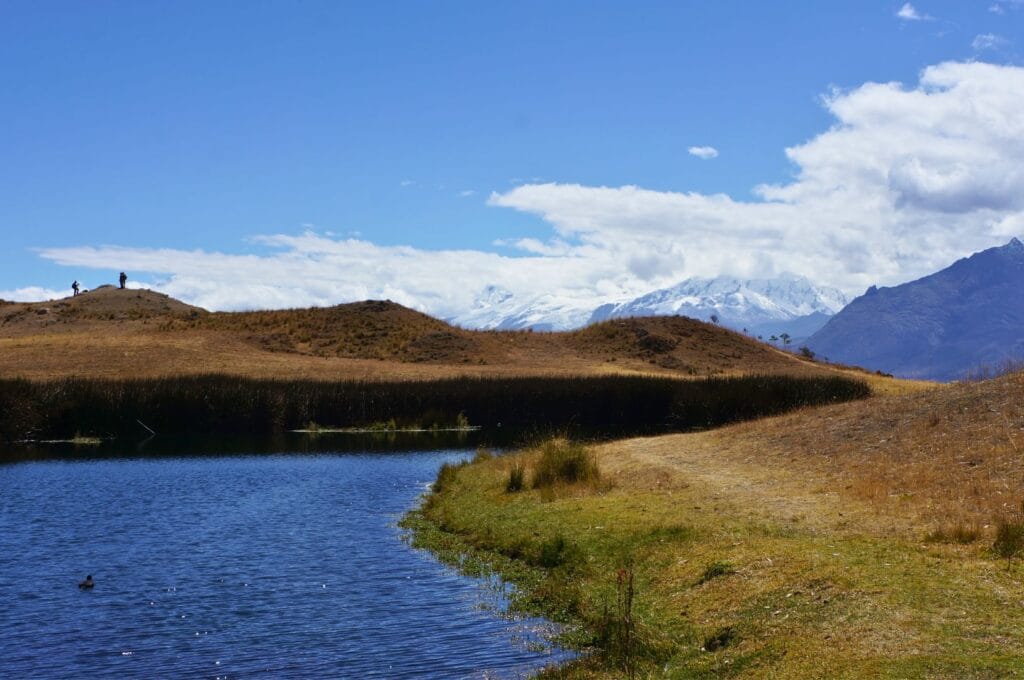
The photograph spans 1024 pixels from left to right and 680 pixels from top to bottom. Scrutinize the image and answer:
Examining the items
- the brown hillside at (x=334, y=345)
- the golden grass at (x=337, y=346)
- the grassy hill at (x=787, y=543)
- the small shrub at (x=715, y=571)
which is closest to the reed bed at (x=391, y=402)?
the golden grass at (x=337, y=346)

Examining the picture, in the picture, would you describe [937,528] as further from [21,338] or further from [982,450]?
[21,338]

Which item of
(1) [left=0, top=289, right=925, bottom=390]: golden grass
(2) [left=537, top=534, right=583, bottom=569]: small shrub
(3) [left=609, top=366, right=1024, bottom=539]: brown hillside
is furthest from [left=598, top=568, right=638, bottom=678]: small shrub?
(1) [left=0, top=289, right=925, bottom=390]: golden grass

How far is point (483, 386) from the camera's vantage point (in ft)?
234

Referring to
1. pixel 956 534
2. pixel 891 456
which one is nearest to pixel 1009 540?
pixel 956 534

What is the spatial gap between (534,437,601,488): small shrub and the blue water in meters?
5.10

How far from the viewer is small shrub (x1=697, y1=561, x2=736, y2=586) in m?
17.9

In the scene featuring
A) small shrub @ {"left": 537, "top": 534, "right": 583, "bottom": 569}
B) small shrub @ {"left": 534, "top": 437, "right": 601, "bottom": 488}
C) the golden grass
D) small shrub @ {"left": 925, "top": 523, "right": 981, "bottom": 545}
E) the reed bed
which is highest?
the golden grass

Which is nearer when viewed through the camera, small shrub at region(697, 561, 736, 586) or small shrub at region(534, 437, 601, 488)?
small shrub at region(697, 561, 736, 586)

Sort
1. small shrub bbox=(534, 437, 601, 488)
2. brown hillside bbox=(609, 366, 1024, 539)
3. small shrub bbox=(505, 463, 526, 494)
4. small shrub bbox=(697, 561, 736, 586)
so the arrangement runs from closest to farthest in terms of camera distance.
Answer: small shrub bbox=(697, 561, 736, 586), brown hillside bbox=(609, 366, 1024, 539), small shrub bbox=(534, 437, 601, 488), small shrub bbox=(505, 463, 526, 494)

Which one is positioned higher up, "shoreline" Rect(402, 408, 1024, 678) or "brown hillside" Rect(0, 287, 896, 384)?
"brown hillside" Rect(0, 287, 896, 384)

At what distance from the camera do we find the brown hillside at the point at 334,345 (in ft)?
269

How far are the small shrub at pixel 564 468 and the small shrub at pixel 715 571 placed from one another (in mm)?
12005

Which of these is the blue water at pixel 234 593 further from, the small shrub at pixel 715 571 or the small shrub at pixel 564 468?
the small shrub at pixel 564 468

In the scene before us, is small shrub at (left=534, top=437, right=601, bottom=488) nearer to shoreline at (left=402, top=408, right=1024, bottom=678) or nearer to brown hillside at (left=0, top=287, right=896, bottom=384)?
shoreline at (left=402, top=408, right=1024, bottom=678)
